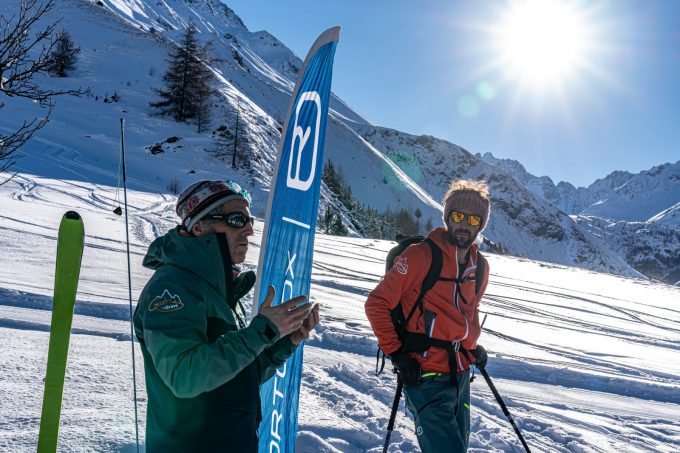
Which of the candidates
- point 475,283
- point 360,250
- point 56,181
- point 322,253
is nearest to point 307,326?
point 475,283

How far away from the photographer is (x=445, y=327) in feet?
9.66

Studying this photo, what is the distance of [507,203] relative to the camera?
154 m

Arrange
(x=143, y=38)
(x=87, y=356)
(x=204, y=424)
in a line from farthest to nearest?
(x=143, y=38)
(x=87, y=356)
(x=204, y=424)

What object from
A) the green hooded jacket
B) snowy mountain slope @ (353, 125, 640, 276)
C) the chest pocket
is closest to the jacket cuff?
the green hooded jacket

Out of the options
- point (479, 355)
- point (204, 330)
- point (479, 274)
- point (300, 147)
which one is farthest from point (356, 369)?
point (204, 330)

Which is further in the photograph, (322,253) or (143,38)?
(143,38)

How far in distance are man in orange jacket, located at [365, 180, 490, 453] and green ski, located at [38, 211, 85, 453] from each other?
1.72m

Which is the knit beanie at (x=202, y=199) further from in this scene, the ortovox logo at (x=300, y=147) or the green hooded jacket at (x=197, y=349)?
the ortovox logo at (x=300, y=147)

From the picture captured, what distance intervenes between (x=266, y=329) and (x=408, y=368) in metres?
1.41

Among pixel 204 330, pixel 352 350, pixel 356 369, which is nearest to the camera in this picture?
pixel 204 330

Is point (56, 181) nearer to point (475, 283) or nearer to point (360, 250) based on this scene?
point (360, 250)

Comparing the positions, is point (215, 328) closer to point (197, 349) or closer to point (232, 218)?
point (197, 349)

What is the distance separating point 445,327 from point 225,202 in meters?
1.67

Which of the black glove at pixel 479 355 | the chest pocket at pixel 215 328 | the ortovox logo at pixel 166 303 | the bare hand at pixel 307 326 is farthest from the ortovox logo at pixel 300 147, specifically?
the black glove at pixel 479 355
